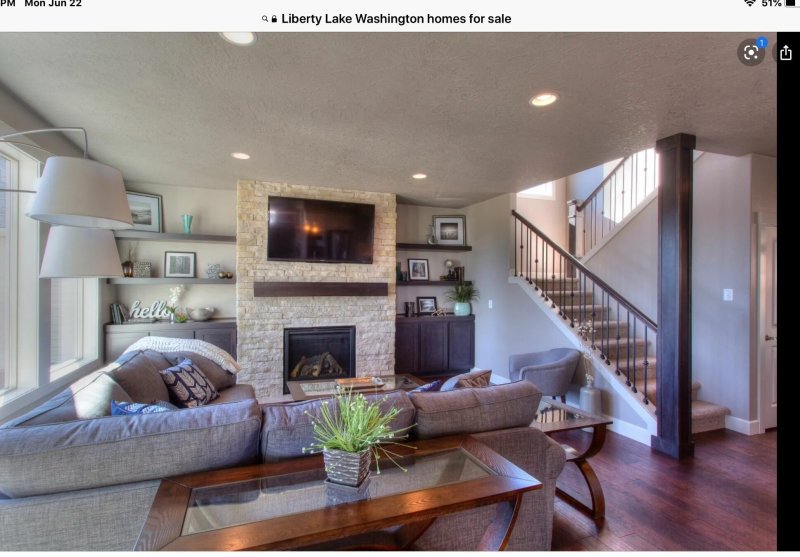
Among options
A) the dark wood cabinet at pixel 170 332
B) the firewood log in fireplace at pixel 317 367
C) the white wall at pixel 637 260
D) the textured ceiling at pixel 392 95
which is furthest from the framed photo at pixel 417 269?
the dark wood cabinet at pixel 170 332

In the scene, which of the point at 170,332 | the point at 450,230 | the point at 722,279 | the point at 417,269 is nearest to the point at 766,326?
the point at 722,279

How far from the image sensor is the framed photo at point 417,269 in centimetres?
567

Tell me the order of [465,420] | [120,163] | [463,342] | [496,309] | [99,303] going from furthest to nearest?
1. [463,342]
2. [496,309]
3. [99,303]
4. [120,163]
5. [465,420]

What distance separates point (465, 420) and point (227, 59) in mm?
2081

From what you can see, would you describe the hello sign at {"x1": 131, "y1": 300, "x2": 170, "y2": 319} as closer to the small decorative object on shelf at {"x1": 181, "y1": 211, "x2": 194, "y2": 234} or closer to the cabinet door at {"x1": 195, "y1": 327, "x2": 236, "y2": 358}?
the cabinet door at {"x1": 195, "y1": 327, "x2": 236, "y2": 358}

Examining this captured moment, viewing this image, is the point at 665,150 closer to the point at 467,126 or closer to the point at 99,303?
the point at 467,126

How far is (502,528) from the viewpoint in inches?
50.8

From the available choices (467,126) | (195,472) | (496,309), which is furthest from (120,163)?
(496,309)

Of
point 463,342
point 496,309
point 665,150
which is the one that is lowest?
point 463,342

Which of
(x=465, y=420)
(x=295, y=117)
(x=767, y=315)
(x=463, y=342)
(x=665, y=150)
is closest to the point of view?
(x=465, y=420)

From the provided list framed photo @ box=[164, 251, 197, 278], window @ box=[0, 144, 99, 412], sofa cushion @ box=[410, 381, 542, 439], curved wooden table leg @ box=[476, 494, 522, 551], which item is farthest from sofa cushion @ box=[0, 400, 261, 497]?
framed photo @ box=[164, 251, 197, 278]

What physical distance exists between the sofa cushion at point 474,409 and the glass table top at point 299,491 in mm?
200

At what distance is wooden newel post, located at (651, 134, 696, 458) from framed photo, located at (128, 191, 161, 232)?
510 centimetres

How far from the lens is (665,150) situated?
2.99 metres
